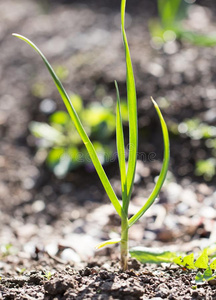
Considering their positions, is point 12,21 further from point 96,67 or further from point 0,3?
point 96,67

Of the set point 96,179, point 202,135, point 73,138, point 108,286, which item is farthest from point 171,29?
point 108,286

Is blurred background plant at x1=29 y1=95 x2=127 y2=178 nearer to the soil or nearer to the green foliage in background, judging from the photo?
the soil

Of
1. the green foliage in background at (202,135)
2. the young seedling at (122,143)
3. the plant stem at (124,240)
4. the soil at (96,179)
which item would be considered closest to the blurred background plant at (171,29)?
the soil at (96,179)

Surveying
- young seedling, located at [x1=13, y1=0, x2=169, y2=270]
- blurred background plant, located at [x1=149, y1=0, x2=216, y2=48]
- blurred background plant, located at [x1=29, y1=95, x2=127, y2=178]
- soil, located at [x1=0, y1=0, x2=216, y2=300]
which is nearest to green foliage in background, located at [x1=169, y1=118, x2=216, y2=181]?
soil, located at [x1=0, y1=0, x2=216, y2=300]

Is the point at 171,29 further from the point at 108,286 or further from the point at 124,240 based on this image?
the point at 108,286

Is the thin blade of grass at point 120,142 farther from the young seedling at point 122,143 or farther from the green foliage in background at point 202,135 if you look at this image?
the green foliage in background at point 202,135

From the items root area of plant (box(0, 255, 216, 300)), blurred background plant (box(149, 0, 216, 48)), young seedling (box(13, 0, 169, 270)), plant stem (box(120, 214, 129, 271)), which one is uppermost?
blurred background plant (box(149, 0, 216, 48))
